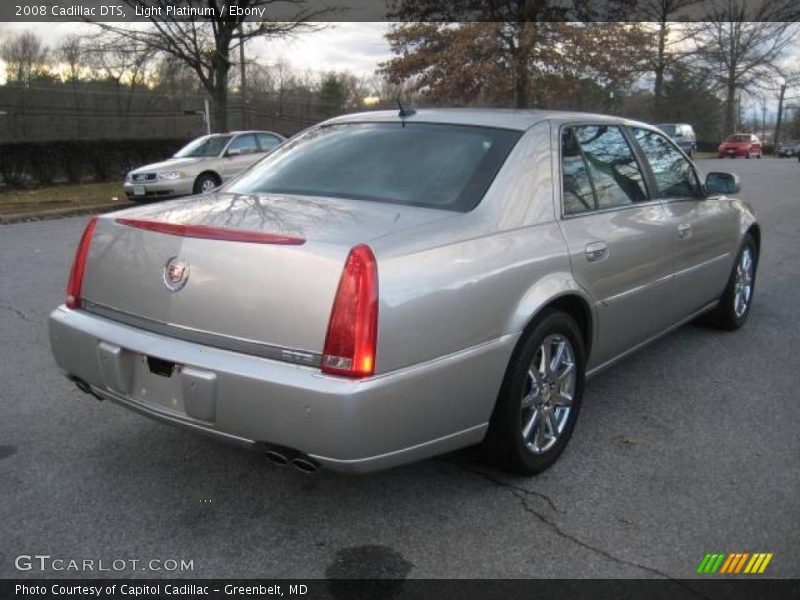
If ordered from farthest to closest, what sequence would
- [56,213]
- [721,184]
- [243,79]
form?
[243,79] → [56,213] → [721,184]

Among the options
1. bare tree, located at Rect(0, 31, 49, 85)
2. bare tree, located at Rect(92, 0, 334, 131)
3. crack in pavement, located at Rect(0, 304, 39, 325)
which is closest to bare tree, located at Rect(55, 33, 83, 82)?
bare tree, located at Rect(0, 31, 49, 85)

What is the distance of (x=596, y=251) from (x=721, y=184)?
201 cm

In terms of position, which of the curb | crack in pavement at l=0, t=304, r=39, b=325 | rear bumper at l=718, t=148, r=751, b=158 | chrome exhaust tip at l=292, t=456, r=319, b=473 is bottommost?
crack in pavement at l=0, t=304, r=39, b=325

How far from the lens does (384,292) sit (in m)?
2.44

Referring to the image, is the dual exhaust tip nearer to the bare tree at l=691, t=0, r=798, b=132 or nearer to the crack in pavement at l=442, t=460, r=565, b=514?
the crack in pavement at l=442, t=460, r=565, b=514

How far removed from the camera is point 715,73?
47.4 metres

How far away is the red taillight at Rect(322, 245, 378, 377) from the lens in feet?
7.84

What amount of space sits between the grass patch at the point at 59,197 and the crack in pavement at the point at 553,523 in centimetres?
1137

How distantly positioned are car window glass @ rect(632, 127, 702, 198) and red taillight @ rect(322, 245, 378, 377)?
2487 mm

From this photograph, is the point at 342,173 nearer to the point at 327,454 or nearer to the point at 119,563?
the point at 327,454

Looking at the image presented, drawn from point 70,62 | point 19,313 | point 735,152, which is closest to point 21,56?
point 70,62

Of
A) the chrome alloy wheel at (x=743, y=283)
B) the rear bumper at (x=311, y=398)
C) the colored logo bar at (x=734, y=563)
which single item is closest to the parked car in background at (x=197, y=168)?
the chrome alloy wheel at (x=743, y=283)

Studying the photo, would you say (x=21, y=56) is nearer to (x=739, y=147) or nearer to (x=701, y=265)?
(x=701, y=265)

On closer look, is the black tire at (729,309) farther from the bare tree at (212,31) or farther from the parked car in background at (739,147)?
the parked car in background at (739,147)
